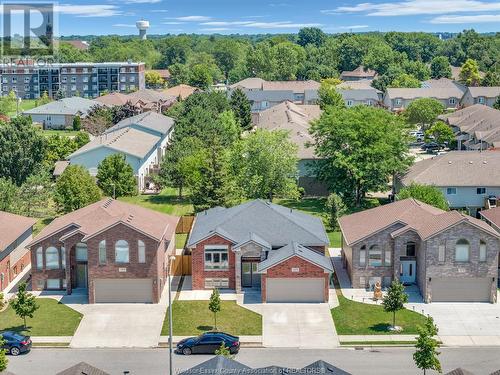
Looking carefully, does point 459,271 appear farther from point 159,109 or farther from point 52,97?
point 52,97

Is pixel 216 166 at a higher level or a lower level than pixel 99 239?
higher

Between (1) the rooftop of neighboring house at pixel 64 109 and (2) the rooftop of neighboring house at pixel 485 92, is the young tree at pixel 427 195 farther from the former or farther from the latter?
(1) the rooftop of neighboring house at pixel 64 109

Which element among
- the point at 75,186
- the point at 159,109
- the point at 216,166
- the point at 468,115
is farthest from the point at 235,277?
the point at 159,109

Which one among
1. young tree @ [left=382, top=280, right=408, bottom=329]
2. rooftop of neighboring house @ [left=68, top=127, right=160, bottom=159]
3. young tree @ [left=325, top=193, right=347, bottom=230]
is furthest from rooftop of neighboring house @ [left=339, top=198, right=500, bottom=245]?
rooftop of neighboring house @ [left=68, top=127, right=160, bottom=159]

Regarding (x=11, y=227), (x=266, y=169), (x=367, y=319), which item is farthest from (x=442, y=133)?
(x=11, y=227)

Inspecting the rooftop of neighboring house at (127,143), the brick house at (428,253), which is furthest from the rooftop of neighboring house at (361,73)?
the brick house at (428,253)

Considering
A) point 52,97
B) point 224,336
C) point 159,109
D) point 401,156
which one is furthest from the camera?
Result: point 52,97
